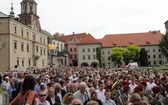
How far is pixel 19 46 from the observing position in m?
50.5

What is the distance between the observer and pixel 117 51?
7844 centimetres

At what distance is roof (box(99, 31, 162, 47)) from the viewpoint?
8894cm

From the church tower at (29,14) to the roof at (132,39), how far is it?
115 ft

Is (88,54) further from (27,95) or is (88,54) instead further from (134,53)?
(27,95)

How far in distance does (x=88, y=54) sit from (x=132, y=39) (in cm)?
1944

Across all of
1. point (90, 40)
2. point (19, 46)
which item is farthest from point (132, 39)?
point (19, 46)

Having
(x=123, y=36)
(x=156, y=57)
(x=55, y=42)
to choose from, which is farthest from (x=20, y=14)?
(x=156, y=57)

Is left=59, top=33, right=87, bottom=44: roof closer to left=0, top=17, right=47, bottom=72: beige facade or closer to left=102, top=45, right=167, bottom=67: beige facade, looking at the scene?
left=102, top=45, right=167, bottom=67: beige facade

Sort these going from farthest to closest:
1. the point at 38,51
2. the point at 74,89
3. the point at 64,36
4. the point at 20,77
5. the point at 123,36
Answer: the point at 64,36, the point at 123,36, the point at 38,51, the point at 20,77, the point at 74,89

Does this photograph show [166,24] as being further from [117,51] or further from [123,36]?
[117,51]

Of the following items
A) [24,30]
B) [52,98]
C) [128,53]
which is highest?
[24,30]

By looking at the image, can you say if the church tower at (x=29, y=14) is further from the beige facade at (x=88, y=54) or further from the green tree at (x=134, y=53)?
the green tree at (x=134, y=53)

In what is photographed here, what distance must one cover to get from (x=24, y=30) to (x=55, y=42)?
137ft

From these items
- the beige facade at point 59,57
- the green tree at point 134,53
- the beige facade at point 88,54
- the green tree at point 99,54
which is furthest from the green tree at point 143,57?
the beige facade at point 59,57
